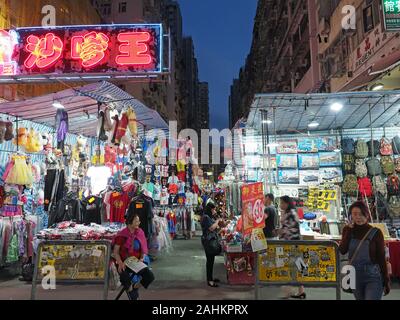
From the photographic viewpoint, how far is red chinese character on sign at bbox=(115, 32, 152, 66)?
8.06 meters

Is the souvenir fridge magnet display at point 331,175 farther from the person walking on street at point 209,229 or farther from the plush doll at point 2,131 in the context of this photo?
the plush doll at point 2,131

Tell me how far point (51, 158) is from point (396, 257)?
8.37 meters

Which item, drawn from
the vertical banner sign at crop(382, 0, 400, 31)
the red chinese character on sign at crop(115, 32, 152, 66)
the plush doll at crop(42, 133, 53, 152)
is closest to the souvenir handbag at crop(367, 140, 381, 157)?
the vertical banner sign at crop(382, 0, 400, 31)

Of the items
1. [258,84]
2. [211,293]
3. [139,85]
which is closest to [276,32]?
[139,85]

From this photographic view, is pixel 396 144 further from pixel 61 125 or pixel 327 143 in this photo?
pixel 61 125

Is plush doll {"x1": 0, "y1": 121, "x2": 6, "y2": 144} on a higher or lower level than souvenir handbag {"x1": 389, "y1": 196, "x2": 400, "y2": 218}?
higher

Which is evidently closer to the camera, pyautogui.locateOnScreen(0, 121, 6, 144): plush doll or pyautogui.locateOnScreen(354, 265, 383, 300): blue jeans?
pyautogui.locateOnScreen(354, 265, 383, 300): blue jeans

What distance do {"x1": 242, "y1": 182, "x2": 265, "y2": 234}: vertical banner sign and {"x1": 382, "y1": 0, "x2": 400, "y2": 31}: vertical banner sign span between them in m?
6.26

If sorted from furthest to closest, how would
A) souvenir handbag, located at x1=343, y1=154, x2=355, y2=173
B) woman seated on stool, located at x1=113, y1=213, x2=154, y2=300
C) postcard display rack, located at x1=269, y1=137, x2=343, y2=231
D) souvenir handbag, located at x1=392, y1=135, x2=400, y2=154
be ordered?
postcard display rack, located at x1=269, y1=137, x2=343, y2=231 → souvenir handbag, located at x1=343, y1=154, x2=355, y2=173 → souvenir handbag, located at x1=392, y1=135, x2=400, y2=154 → woman seated on stool, located at x1=113, y1=213, x2=154, y2=300

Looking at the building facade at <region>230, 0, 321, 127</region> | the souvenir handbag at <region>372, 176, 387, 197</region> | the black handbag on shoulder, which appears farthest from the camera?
the building facade at <region>230, 0, 321, 127</region>

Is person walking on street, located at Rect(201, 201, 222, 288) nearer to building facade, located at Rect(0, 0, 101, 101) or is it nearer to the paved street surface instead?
the paved street surface

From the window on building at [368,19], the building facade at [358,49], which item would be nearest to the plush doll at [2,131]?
the building facade at [358,49]

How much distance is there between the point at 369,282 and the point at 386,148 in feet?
24.5

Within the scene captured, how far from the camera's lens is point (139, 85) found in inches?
1469
